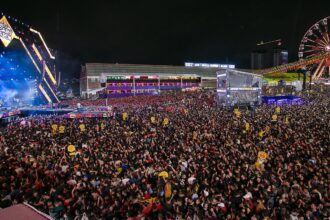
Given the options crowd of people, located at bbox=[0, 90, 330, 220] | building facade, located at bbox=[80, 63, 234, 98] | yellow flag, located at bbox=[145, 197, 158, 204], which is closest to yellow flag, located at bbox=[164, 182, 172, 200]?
crowd of people, located at bbox=[0, 90, 330, 220]

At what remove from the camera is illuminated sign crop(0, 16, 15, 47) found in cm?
4209

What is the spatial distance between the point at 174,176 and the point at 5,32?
141 ft

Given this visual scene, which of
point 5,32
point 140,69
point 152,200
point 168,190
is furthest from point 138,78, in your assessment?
point 152,200

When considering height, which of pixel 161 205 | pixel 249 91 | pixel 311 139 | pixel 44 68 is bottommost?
pixel 161 205

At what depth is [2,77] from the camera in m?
42.4

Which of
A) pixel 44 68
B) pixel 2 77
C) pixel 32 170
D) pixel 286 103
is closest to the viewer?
pixel 32 170

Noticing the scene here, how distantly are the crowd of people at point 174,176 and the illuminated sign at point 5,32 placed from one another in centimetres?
3181

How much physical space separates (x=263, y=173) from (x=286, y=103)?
97.5 feet

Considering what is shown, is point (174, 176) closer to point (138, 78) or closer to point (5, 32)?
point (5, 32)

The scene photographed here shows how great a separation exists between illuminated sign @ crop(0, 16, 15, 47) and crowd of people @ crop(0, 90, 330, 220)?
3181 centimetres

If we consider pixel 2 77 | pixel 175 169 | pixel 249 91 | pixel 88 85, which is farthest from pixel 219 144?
pixel 88 85

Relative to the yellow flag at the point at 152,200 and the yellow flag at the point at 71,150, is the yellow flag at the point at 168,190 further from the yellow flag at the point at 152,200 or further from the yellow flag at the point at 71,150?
the yellow flag at the point at 71,150

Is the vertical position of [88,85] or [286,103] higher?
[88,85]

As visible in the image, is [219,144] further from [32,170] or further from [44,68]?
[44,68]
